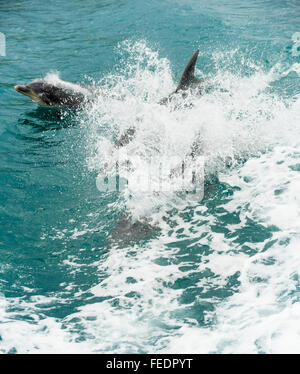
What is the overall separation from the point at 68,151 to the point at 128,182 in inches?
78.4

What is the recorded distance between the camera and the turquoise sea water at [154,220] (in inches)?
173

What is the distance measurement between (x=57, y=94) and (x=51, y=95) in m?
0.18

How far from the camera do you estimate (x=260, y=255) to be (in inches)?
206

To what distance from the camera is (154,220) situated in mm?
6184

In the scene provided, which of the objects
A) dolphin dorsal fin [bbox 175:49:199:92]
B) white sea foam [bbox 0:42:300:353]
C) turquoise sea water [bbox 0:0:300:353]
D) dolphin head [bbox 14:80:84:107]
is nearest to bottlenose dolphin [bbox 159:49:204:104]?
dolphin dorsal fin [bbox 175:49:199:92]

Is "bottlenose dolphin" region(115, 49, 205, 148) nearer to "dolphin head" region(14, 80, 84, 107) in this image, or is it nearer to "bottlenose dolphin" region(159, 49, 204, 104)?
"bottlenose dolphin" region(159, 49, 204, 104)

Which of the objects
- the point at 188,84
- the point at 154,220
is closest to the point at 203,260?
the point at 154,220

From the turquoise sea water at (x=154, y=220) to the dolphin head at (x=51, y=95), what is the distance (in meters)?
0.35

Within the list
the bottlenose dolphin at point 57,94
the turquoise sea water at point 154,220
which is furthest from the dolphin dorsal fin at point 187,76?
the bottlenose dolphin at point 57,94

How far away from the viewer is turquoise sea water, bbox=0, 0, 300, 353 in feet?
14.4

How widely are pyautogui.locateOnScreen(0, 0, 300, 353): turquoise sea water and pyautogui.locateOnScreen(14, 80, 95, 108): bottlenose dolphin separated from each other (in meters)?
0.35

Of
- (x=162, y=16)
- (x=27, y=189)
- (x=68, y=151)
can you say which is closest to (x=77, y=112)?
(x=68, y=151)

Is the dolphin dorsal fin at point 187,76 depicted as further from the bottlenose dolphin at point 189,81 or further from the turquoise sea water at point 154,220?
the turquoise sea water at point 154,220
